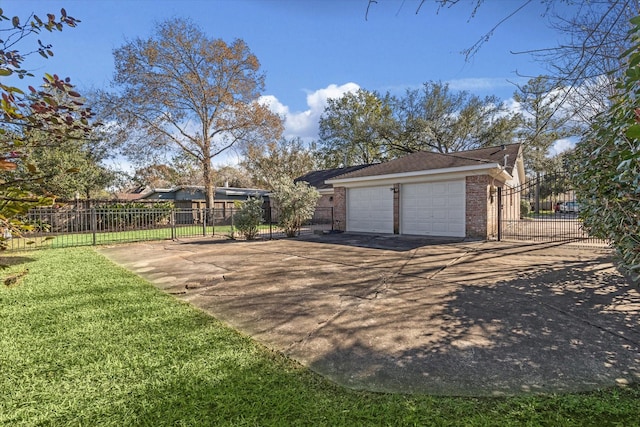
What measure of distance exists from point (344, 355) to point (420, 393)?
0.82m

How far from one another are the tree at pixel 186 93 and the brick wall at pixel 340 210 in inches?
454

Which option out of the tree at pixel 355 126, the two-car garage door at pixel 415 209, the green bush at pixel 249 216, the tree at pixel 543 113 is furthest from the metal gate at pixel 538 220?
the tree at pixel 355 126

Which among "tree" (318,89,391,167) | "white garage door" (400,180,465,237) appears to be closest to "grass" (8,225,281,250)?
"white garage door" (400,180,465,237)

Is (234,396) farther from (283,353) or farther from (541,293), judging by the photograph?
(541,293)

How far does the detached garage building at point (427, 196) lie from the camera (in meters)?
11.3

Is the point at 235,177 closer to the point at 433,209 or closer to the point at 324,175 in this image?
the point at 324,175

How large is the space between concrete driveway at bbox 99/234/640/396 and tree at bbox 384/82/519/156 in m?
20.4

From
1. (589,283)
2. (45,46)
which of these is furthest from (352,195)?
(45,46)

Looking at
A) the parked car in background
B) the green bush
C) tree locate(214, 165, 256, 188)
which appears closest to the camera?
the parked car in background

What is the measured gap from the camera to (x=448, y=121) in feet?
A: 86.6

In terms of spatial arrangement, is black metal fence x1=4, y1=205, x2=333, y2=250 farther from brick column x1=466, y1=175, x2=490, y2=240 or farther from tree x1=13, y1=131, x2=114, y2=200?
brick column x1=466, y1=175, x2=490, y2=240

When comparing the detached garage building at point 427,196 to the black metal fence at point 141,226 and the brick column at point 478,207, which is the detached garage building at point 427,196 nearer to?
the brick column at point 478,207

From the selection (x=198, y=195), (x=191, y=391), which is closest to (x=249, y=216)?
(x=191, y=391)

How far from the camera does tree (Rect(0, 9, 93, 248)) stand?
1.47 meters
